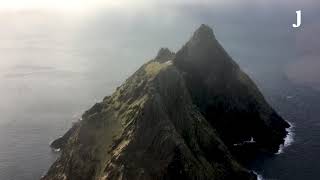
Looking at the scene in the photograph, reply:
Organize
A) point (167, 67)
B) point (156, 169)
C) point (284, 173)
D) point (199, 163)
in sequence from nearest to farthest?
1. point (156, 169)
2. point (199, 163)
3. point (167, 67)
4. point (284, 173)

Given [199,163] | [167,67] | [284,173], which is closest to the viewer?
[199,163]

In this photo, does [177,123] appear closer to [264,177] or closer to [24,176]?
[264,177]

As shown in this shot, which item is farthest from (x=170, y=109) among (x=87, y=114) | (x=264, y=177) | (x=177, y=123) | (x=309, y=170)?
(x=309, y=170)

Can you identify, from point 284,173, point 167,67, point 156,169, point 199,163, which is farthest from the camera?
point 284,173

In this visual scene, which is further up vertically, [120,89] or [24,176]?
[120,89]

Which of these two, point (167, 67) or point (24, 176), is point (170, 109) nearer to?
point (167, 67)

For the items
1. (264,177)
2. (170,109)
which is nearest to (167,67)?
(170,109)

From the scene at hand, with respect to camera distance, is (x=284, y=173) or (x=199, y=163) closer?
(x=199, y=163)

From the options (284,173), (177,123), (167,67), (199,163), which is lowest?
(284,173)

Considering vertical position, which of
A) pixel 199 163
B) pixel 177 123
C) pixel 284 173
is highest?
pixel 177 123
